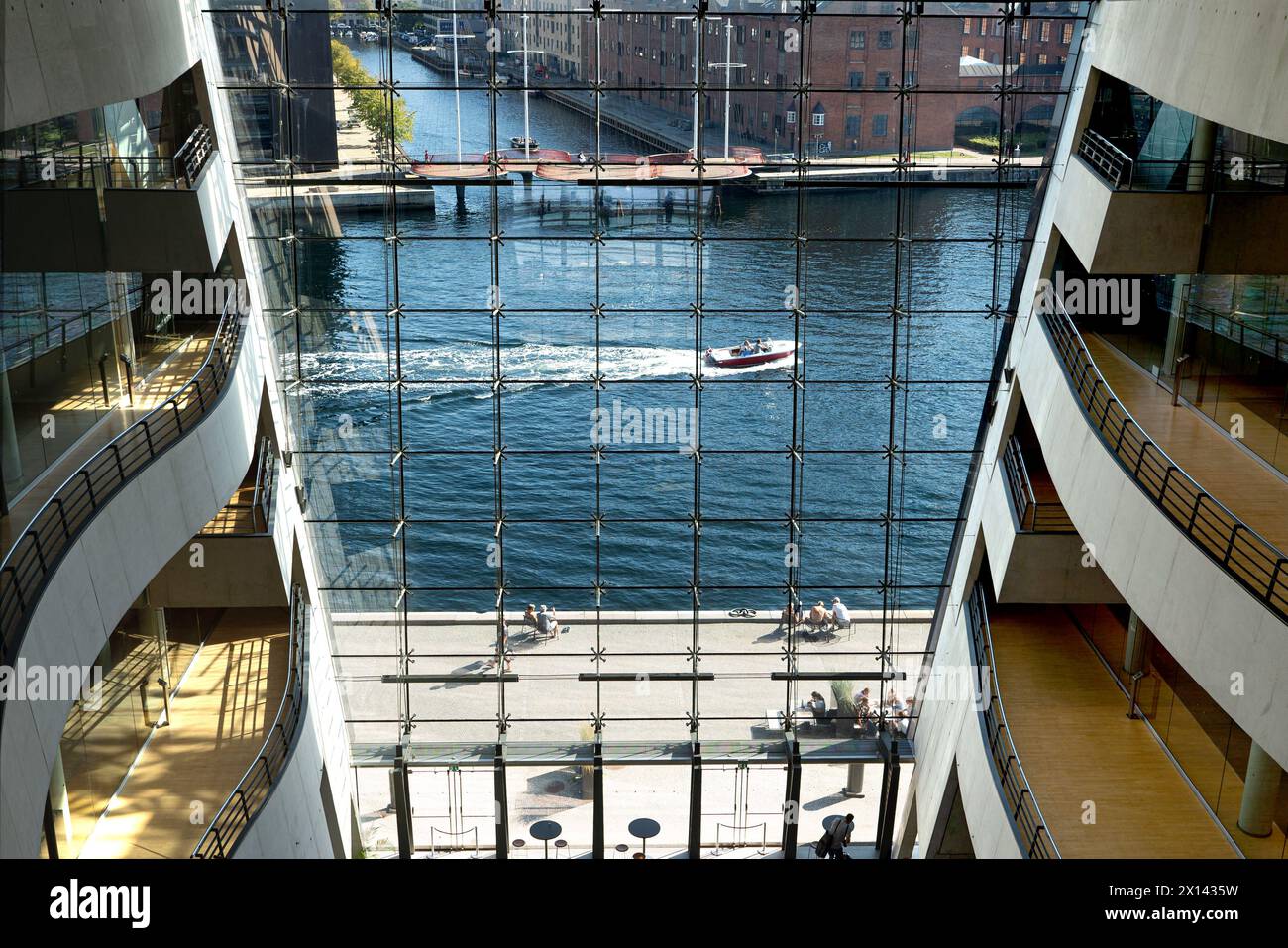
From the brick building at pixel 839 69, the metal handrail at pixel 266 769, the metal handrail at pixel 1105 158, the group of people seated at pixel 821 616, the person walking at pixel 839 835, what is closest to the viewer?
the metal handrail at pixel 266 769

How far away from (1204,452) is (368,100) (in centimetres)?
494

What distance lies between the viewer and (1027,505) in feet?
23.2

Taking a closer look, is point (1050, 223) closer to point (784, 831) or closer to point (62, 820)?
point (784, 831)

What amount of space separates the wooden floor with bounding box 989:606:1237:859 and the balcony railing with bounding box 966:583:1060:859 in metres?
0.08

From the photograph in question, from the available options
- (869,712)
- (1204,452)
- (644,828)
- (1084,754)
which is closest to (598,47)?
(1204,452)

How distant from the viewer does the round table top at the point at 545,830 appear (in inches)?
318

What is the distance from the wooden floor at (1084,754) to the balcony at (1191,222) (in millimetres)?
2326

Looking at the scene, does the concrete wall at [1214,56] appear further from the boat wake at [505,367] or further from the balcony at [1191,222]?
the boat wake at [505,367]

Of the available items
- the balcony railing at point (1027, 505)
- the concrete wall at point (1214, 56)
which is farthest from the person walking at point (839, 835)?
the concrete wall at point (1214, 56)

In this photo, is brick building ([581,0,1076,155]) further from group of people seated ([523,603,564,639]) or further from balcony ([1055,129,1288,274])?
group of people seated ([523,603,564,639])

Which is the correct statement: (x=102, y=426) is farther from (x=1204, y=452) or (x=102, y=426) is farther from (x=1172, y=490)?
(x=1204, y=452)

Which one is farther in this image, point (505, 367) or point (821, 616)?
point (821, 616)
